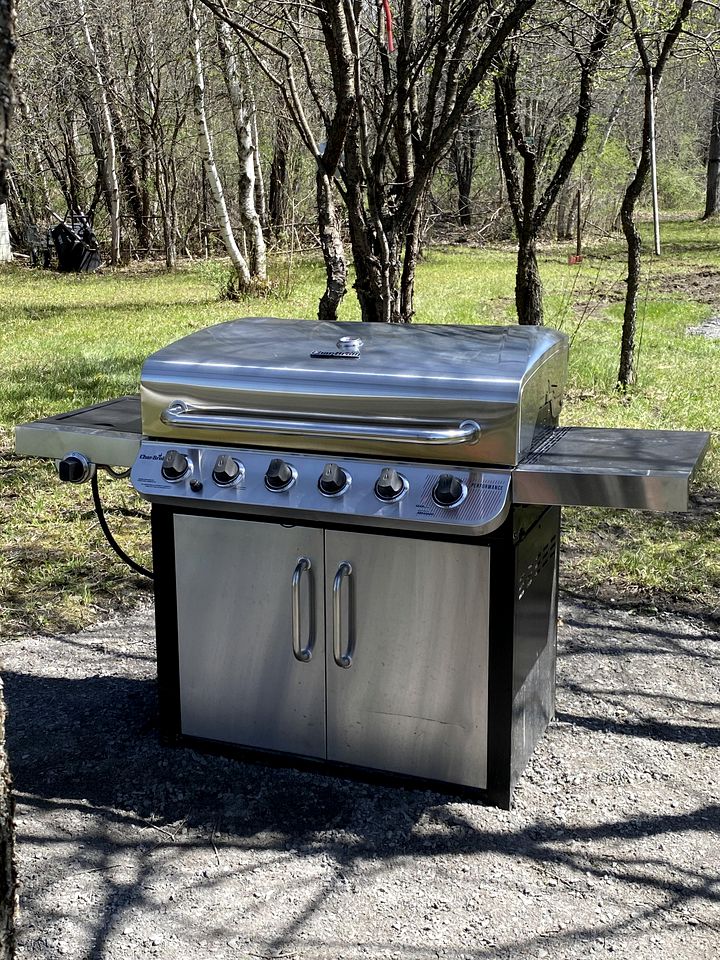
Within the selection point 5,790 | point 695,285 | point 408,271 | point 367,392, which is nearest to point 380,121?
point 408,271

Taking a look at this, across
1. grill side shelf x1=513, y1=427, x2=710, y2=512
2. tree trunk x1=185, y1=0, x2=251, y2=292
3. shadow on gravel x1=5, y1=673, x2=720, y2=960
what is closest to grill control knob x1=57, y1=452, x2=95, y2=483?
shadow on gravel x1=5, y1=673, x2=720, y2=960

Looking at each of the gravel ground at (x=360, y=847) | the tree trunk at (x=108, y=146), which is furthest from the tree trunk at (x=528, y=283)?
the tree trunk at (x=108, y=146)

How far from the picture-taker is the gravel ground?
8.55ft

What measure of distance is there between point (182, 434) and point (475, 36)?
4.16 metres

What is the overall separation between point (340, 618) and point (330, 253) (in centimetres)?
418

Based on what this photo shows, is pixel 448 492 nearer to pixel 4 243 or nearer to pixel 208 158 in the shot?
pixel 208 158

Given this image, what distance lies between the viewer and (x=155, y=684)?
13.0 ft

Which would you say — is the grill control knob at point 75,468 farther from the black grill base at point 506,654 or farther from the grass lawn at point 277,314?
the grass lawn at point 277,314

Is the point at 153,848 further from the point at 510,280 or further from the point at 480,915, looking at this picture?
the point at 510,280

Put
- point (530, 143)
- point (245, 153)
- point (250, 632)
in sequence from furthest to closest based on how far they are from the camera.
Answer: point (245, 153)
point (530, 143)
point (250, 632)

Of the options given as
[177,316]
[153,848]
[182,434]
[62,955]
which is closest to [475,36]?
[182,434]

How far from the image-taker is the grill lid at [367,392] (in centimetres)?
274

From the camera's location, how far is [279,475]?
2893mm

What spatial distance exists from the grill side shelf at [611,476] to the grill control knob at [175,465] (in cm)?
94
